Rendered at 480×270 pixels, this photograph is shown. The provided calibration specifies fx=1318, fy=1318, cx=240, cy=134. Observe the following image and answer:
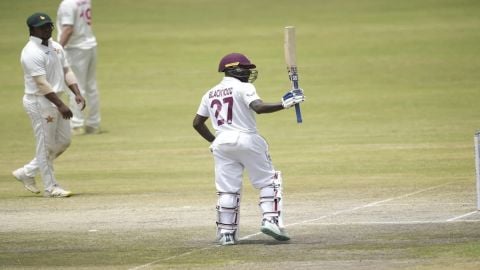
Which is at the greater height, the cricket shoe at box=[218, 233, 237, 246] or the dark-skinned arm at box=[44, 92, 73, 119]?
the dark-skinned arm at box=[44, 92, 73, 119]

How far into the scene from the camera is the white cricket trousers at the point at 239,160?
40.9ft

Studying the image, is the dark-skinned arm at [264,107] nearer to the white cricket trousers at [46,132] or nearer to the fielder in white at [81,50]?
the white cricket trousers at [46,132]

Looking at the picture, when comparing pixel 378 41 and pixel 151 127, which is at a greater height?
pixel 378 41

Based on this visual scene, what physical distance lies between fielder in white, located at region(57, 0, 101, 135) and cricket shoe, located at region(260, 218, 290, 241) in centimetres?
1141

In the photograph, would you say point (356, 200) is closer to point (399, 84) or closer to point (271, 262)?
point (271, 262)

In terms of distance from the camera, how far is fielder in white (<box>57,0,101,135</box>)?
2317 centimetres

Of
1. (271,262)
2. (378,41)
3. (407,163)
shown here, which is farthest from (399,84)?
(271,262)

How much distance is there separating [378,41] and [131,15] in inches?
309

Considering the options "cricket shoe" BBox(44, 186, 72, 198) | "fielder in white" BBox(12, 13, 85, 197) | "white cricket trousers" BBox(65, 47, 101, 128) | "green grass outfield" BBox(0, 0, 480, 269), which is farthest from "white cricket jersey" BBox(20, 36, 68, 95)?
"white cricket trousers" BBox(65, 47, 101, 128)

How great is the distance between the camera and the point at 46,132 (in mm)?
16406

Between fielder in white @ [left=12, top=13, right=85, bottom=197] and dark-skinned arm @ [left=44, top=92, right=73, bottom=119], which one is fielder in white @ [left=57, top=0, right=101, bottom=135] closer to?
fielder in white @ [left=12, top=13, right=85, bottom=197]

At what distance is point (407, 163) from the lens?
18.7 m

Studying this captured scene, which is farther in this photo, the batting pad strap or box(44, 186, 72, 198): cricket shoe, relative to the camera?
box(44, 186, 72, 198): cricket shoe

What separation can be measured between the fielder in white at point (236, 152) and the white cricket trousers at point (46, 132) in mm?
4198
